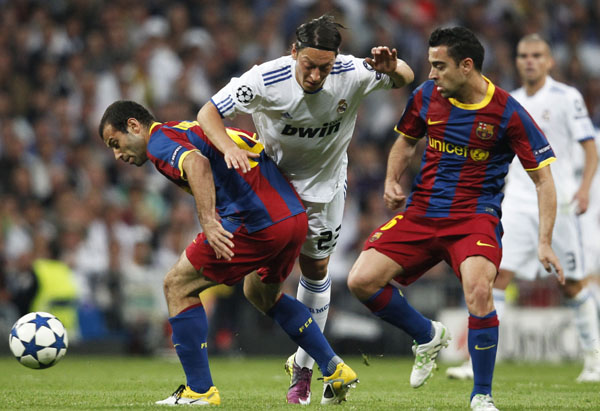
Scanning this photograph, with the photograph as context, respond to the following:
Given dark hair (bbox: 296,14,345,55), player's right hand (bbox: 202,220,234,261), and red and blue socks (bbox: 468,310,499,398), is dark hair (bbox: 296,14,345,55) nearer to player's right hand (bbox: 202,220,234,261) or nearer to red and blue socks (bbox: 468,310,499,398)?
player's right hand (bbox: 202,220,234,261)

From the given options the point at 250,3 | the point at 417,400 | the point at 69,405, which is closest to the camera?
the point at 69,405

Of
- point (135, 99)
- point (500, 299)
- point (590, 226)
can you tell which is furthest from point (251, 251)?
point (135, 99)

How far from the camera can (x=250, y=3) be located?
55.8ft

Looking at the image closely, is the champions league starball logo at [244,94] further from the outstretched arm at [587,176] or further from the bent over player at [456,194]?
the outstretched arm at [587,176]

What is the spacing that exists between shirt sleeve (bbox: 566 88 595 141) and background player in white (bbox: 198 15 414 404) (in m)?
2.75

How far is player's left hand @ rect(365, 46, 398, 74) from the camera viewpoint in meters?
6.04

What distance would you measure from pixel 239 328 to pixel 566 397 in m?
6.70

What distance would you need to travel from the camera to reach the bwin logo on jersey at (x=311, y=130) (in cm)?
623

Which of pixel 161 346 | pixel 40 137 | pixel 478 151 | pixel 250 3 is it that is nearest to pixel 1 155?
pixel 40 137

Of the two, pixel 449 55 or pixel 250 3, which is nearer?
pixel 449 55

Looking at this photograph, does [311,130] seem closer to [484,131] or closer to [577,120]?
[484,131]

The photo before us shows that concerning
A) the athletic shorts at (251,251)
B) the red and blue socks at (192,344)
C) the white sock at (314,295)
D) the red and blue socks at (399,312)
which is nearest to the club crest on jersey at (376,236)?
the red and blue socks at (399,312)

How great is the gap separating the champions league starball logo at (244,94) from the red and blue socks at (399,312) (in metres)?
1.49

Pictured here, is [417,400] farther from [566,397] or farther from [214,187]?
[214,187]
